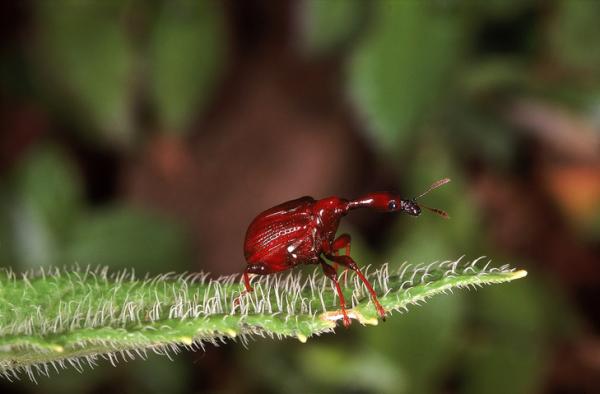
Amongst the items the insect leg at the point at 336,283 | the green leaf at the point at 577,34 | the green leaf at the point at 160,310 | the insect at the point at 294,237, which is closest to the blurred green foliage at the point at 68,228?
the insect at the point at 294,237

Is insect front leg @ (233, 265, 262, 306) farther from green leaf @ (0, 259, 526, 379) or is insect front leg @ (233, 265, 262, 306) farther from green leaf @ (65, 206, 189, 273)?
green leaf @ (65, 206, 189, 273)

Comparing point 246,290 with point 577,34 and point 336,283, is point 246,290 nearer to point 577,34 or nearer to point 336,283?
point 336,283

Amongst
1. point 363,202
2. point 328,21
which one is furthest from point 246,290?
point 328,21

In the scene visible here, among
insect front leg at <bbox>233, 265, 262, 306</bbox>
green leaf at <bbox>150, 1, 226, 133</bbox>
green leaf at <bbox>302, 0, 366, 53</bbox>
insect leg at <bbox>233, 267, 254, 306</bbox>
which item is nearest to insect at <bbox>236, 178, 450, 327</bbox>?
insect front leg at <bbox>233, 265, 262, 306</bbox>

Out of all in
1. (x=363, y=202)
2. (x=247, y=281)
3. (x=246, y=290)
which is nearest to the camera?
(x=246, y=290)

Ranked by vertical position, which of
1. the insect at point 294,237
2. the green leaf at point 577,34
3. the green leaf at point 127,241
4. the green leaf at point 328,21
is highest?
the green leaf at point 328,21

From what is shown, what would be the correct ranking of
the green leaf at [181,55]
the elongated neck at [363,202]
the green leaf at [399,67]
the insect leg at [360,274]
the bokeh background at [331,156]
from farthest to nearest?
the green leaf at [181,55] < the green leaf at [399,67] < the bokeh background at [331,156] < the elongated neck at [363,202] < the insect leg at [360,274]

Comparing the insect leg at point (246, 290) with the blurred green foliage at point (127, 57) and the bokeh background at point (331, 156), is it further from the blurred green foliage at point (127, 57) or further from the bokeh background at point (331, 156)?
the blurred green foliage at point (127, 57)
